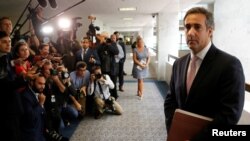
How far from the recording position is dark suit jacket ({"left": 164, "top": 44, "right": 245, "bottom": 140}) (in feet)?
3.37

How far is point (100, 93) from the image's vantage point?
3.96 metres

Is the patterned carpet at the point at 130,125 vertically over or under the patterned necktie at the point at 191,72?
under

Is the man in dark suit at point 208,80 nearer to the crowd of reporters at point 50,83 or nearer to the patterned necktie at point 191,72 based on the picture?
the patterned necktie at point 191,72

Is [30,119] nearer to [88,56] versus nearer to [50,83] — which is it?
[50,83]

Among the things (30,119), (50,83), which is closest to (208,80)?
(30,119)

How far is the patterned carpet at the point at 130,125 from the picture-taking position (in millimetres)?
3074

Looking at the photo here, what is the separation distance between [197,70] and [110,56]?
379cm

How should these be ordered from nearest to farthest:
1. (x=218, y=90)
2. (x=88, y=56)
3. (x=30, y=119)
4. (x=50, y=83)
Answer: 1. (x=218, y=90)
2. (x=30, y=119)
3. (x=50, y=83)
4. (x=88, y=56)

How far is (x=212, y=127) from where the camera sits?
40.6 inches

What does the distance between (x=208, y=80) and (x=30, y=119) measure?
5.14 ft

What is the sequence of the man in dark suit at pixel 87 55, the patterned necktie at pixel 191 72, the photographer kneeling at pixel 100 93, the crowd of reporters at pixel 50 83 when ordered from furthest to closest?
the man in dark suit at pixel 87 55
the photographer kneeling at pixel 100 93
the crowd of reporters at pixel 50 83
the patterned necktie at pixel 191 72

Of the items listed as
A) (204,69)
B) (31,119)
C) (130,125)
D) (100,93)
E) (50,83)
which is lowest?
(130,125)

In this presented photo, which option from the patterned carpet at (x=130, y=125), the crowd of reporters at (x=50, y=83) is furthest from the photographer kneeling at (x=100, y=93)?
the patterned carpet at (x=130, y=125)

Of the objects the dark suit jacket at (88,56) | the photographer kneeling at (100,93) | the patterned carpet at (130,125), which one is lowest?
the patterned carpet at (130,125)
